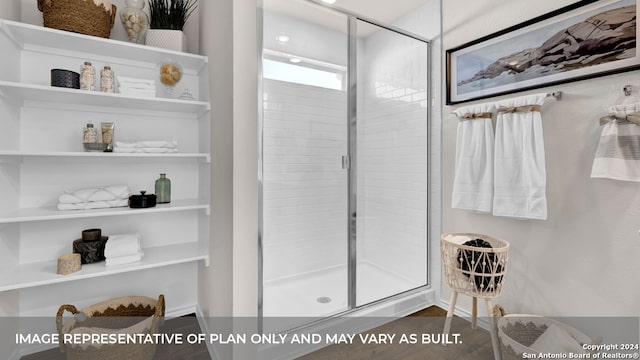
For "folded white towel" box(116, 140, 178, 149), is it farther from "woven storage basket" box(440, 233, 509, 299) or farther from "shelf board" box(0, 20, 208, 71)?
"woven storage basket" box(440, 233, 509, 299)

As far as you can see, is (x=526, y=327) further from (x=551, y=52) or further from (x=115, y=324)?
(x=115, y=324)

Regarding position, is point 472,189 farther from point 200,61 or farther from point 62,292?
point 62,292

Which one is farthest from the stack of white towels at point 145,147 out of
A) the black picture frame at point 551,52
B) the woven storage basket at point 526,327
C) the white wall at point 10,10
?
the woven storage basket at point 526,327

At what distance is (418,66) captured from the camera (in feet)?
8.08

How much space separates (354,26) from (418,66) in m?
0.69

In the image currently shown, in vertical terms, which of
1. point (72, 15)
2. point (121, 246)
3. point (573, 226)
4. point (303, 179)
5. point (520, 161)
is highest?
point (72, 15)

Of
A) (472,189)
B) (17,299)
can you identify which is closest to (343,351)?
(472,189)

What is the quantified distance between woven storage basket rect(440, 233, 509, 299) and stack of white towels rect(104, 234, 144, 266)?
1821 millimetres

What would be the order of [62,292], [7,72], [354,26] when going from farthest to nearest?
[354,26], [62,292], [7,72]

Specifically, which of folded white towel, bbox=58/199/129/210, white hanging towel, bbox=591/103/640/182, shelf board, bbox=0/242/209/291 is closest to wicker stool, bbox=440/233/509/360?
white hanging towel, bbox=591/103/640/182

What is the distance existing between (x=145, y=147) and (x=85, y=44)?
2.10ft

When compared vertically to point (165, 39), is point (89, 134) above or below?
below

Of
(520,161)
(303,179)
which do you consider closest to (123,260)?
(303,179)

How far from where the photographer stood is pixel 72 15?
1.57 m
